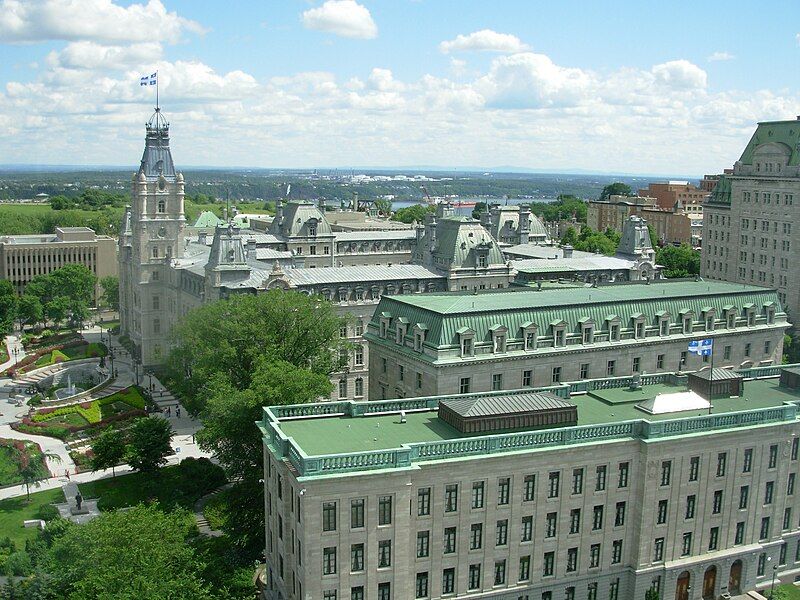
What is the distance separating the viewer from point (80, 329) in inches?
6275

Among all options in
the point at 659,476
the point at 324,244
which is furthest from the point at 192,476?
the point at 324,244

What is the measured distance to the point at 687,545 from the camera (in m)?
57.3

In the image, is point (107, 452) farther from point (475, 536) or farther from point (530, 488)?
point (530, 488)

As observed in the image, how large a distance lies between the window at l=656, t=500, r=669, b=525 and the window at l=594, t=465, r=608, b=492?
425cm

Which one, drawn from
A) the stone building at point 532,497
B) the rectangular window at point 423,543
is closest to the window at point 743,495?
the stone building at point 532,497

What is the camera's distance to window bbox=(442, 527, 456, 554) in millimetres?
51031

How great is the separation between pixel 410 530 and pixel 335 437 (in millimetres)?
7586

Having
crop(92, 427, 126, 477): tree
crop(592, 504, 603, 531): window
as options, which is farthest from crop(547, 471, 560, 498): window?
crop(92, 427, 126, 477): tree

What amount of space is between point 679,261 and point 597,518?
13708cm

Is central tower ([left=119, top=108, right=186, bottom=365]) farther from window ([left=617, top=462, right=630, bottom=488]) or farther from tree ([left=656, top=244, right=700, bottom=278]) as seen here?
tree ([left=656, top=244, right=700, bottom=278])

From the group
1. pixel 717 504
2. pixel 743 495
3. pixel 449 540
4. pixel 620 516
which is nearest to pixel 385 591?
pixel 449 540

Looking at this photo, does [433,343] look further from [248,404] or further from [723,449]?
[723,449]

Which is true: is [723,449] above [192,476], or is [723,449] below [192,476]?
above

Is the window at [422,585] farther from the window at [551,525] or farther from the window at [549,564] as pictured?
the window at [551,525]
